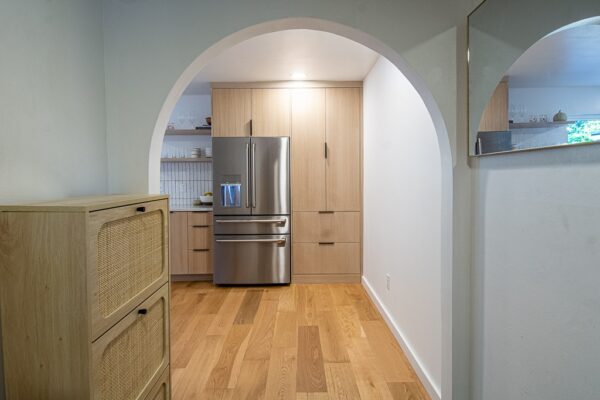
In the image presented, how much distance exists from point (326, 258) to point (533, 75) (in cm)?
320

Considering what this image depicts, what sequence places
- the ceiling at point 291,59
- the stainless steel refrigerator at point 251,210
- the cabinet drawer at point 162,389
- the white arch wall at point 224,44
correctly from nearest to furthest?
the cabinet drawer at point 162,389 < the white arch wall at point 224,44 < the ceiling at point 291,59 < the stainless steel refrigerator at point 251,210

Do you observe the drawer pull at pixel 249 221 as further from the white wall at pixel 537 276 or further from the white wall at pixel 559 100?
the white wall at pixel 559 100

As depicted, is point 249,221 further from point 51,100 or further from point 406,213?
point 51,100

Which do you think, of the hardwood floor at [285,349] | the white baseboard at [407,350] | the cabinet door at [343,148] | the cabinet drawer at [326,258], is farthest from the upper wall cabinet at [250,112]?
the white baseboard at [407,350]

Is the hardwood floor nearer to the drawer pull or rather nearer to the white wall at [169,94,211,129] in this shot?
the drawer pull

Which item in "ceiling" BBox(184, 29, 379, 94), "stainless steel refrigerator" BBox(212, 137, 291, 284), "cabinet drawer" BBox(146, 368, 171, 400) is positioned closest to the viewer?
"cabinet drawer" BBox(146, 368, 171, 400)

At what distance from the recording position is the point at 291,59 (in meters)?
3.24

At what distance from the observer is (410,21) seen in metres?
1.50

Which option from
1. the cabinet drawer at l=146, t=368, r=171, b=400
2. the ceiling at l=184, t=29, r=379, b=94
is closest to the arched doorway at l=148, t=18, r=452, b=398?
the cabinet drawer at l=146, t=368, r=171, b=400

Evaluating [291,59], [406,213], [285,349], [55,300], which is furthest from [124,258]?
[291,59]

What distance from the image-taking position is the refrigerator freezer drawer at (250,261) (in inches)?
155

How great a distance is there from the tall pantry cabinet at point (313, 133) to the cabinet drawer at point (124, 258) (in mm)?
2639

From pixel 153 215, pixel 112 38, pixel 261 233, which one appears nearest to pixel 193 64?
pixel 112 38

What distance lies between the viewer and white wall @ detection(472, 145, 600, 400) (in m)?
0.92
